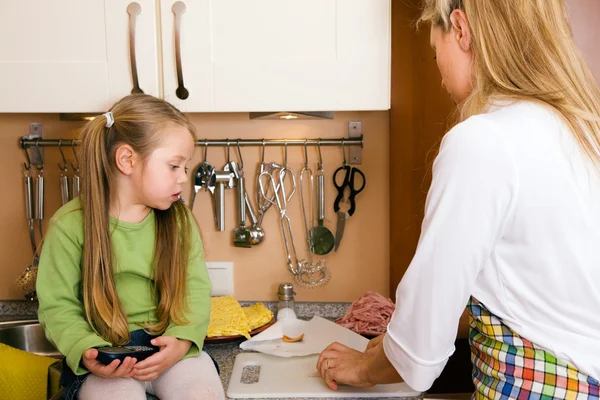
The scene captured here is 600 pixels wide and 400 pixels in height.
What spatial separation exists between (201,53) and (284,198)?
533mm

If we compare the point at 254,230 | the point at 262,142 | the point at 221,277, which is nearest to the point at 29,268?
the point at 221,277

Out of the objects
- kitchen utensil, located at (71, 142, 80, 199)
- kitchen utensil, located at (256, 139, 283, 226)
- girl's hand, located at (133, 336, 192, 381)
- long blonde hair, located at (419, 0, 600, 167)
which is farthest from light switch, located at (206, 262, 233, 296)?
long blonde hair, located at (419, 0, 600, 167)

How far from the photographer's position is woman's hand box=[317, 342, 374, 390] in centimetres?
122

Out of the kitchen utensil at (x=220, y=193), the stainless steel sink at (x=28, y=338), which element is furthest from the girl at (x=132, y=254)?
the stainless steel sink at (x=28, y=338)

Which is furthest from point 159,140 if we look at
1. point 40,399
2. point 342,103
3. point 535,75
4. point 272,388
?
point 535,75

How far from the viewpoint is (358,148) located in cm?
180

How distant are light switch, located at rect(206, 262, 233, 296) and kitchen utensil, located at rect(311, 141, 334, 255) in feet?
0.81

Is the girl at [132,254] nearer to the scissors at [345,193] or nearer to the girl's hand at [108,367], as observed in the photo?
the girl's hand at [108,367]

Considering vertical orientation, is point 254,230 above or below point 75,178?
below

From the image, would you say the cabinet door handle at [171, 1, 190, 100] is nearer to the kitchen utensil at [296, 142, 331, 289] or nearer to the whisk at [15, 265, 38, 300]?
the kitchen utensil at [296, 142, 331, 289]

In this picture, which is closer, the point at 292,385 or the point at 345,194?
the point at 292,385

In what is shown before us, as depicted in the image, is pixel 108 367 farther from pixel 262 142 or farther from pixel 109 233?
pixel 262 142

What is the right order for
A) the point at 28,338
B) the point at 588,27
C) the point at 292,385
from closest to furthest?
the point at 588,27, the point at 292,385, the point at 28,338

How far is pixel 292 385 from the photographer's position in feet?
4.28
